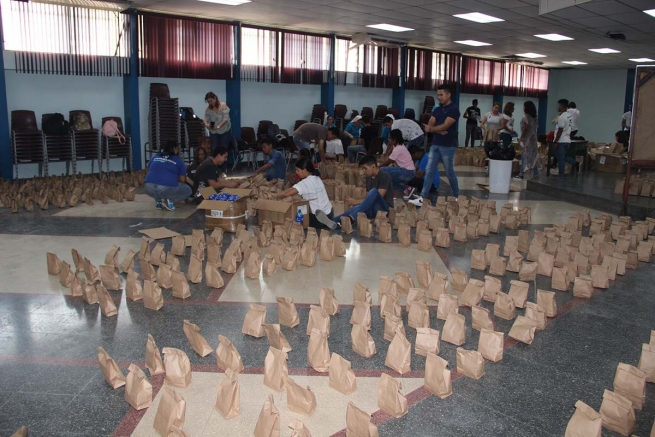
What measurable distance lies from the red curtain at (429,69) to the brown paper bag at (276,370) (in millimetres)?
15677

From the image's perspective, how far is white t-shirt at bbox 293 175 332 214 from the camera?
20.9 feet

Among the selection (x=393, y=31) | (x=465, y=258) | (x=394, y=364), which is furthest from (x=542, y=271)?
(x=393, y=31)

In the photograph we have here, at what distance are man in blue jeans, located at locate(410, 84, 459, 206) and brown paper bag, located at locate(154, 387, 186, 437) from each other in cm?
569

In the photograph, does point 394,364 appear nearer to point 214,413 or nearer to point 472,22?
point 214,413

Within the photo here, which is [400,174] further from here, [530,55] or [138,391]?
[530,55]

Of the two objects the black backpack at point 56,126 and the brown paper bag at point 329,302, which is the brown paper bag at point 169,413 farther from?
the black backpack at point 56,126

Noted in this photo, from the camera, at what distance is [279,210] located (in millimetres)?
6195

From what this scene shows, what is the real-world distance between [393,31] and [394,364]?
1236 cm

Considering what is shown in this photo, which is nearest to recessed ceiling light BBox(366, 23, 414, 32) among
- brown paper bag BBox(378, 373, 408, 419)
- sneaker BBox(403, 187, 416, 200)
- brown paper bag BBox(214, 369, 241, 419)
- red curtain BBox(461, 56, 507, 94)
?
sneaker BBox(403, 187, 416, 200)

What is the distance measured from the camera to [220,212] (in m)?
6.31

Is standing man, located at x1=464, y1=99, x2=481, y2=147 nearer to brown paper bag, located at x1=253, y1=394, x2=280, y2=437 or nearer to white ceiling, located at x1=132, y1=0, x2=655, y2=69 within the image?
white ceiling, located at x1=132, y1=0, x2=655, y2=69

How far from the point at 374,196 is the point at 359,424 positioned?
15.0ft

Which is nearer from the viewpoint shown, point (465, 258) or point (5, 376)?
point (5, 376)

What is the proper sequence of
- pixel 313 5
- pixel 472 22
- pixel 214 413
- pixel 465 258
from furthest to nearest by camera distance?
pixel 472 22 → pixel 313 5 → pixel 465 258 → pixel 214 413
